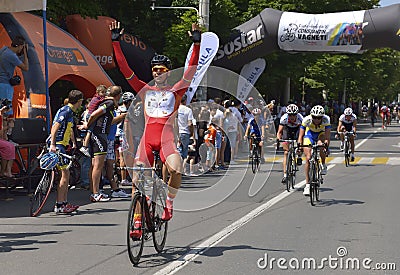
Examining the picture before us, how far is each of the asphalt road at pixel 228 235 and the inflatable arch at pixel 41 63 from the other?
7.64ft

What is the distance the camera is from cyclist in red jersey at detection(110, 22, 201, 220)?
749 cm

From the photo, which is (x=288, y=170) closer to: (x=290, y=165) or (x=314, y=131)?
(x=290, y=165)

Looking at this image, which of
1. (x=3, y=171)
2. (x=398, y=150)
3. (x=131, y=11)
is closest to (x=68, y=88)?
(x=131, y=11)

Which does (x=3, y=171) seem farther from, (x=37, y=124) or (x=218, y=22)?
(x=218, y=22)

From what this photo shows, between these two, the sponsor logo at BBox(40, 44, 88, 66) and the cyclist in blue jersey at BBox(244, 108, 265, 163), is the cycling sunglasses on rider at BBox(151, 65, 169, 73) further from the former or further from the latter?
the cyclist in blue jersey at BBox(244, 108, 265, 163)

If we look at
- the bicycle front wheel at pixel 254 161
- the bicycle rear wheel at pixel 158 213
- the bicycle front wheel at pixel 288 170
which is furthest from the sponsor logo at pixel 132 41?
the bicycle rear wheel at pixel 158 213

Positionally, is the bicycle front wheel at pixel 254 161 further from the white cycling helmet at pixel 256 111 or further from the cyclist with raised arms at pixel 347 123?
the cyclist with raised arms at pixel 347 123

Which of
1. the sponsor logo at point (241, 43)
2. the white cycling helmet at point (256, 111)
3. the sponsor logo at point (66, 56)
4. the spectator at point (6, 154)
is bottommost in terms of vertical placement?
the spectator at point (6, 154)

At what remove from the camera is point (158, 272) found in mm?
6898

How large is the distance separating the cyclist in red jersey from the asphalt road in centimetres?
93

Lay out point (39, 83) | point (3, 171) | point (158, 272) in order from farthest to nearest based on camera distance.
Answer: point (39, 83)
point (3, 171)
point (158, 272)

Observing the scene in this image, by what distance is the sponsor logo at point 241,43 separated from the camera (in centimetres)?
2614

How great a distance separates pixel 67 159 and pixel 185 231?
253 centimetres

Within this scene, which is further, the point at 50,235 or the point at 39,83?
the point at 39,83
